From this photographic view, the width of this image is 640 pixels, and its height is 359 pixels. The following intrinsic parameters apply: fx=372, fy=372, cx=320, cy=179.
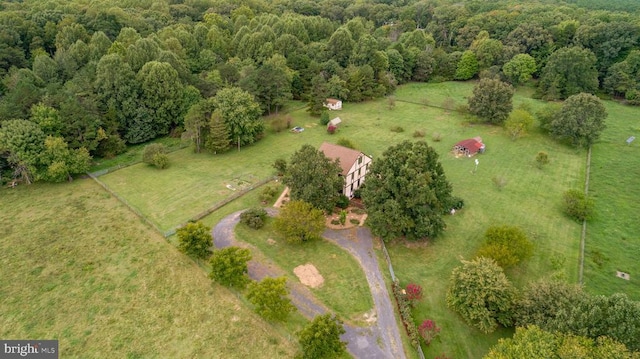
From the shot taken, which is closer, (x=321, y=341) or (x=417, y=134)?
(x=321, y=341)

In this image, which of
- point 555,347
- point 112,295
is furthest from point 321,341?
point 112,295

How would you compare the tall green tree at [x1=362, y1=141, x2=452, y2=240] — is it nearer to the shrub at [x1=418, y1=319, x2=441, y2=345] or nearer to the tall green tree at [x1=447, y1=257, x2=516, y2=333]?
the tall green tree at [x1=447, y1=257, x2=516, y2=333]

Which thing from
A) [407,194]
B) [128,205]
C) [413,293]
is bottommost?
[128,205]

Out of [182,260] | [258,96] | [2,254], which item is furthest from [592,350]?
[258,96]

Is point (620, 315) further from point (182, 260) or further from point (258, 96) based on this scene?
point (258, 96)

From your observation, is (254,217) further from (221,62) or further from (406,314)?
(221,62)
